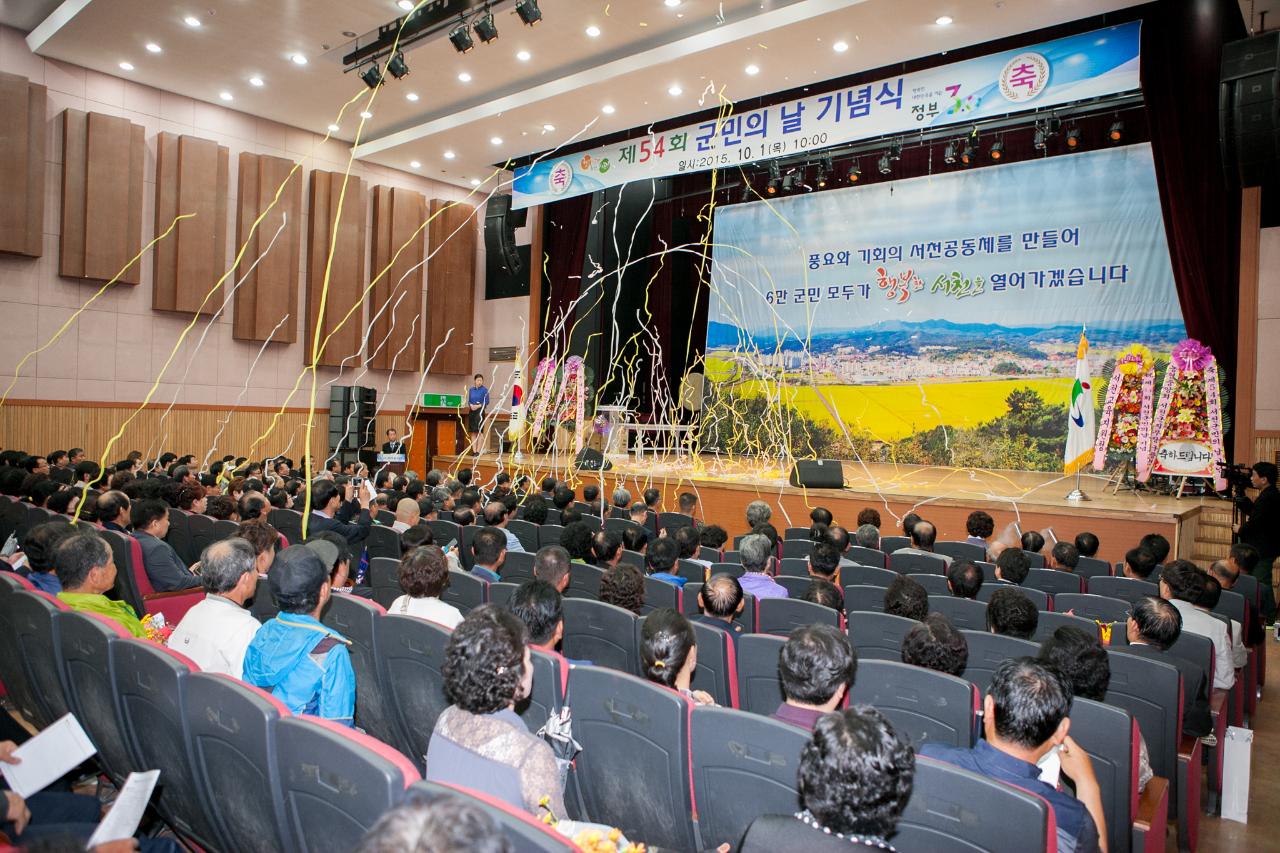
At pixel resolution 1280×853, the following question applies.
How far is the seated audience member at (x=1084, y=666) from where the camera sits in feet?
7.64

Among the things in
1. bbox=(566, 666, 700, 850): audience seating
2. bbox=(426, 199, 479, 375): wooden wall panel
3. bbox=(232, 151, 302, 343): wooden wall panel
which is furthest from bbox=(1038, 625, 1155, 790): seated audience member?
bbox=(426, 199, 479, 375): wooden wall panel

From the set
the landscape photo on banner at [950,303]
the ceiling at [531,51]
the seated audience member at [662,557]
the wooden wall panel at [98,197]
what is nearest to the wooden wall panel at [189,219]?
the wooden wall panel at [98,197]

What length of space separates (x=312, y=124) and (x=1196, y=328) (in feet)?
41.2

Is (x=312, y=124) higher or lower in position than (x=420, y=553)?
higher

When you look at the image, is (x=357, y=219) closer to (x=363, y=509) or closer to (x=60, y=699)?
(x=363, y=509)

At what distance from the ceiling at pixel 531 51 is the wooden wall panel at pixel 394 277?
5.97 feet

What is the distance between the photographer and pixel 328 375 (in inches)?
526

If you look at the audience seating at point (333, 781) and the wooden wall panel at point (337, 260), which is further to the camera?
the wooden wall panel at point (337, 260)

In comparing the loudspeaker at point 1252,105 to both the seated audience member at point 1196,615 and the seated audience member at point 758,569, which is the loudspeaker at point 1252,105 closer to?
the seated audience member at point 1196,615

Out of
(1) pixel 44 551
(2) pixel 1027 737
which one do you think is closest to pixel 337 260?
(1) pixel 44 551

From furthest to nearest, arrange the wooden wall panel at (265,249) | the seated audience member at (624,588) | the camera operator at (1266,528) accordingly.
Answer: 1. the wooden wall panel at (265,249)
2. the camera operator at (1266,528)
3. the seated audience member at (624,588)

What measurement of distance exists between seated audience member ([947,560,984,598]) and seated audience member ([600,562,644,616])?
5.78 feet

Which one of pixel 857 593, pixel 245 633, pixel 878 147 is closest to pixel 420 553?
pixel 245 633

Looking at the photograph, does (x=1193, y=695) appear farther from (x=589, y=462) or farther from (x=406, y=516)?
(x=589, y=462)
